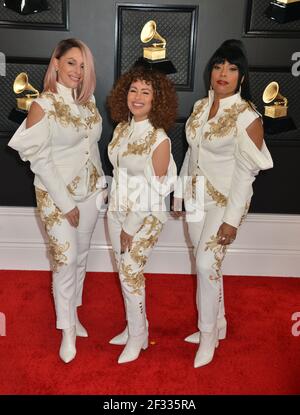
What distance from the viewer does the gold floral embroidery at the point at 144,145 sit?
240 centimetres

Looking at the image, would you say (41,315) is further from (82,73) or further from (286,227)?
(286,227)

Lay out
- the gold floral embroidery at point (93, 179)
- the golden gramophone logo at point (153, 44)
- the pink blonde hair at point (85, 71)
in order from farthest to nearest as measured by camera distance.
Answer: the golden gramophone logo at point (153, 44)
the gold floral embroidery at point (93, 179)
the pink blonde hair at point (85, 71)

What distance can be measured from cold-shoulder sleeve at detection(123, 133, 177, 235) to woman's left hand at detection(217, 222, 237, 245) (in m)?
0.30

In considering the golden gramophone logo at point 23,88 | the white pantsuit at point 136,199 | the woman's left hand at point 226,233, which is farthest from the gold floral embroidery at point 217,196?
the golden gramophone logo at point 23,88

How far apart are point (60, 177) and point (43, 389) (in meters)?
1.05

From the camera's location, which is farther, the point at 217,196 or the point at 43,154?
the point at 217,196

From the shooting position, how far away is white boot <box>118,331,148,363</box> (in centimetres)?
271

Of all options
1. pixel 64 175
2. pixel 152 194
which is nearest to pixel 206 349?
pixel 152 194

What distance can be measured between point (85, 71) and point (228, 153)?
0.82 m

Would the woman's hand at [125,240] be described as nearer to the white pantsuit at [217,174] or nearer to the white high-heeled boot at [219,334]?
the white pantsuit at [217,174]

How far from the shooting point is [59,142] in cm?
247

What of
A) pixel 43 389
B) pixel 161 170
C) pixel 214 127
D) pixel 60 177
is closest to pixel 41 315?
pixel 43 389

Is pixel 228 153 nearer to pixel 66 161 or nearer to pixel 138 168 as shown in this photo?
pixel 138 168

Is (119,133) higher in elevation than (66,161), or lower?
higher
